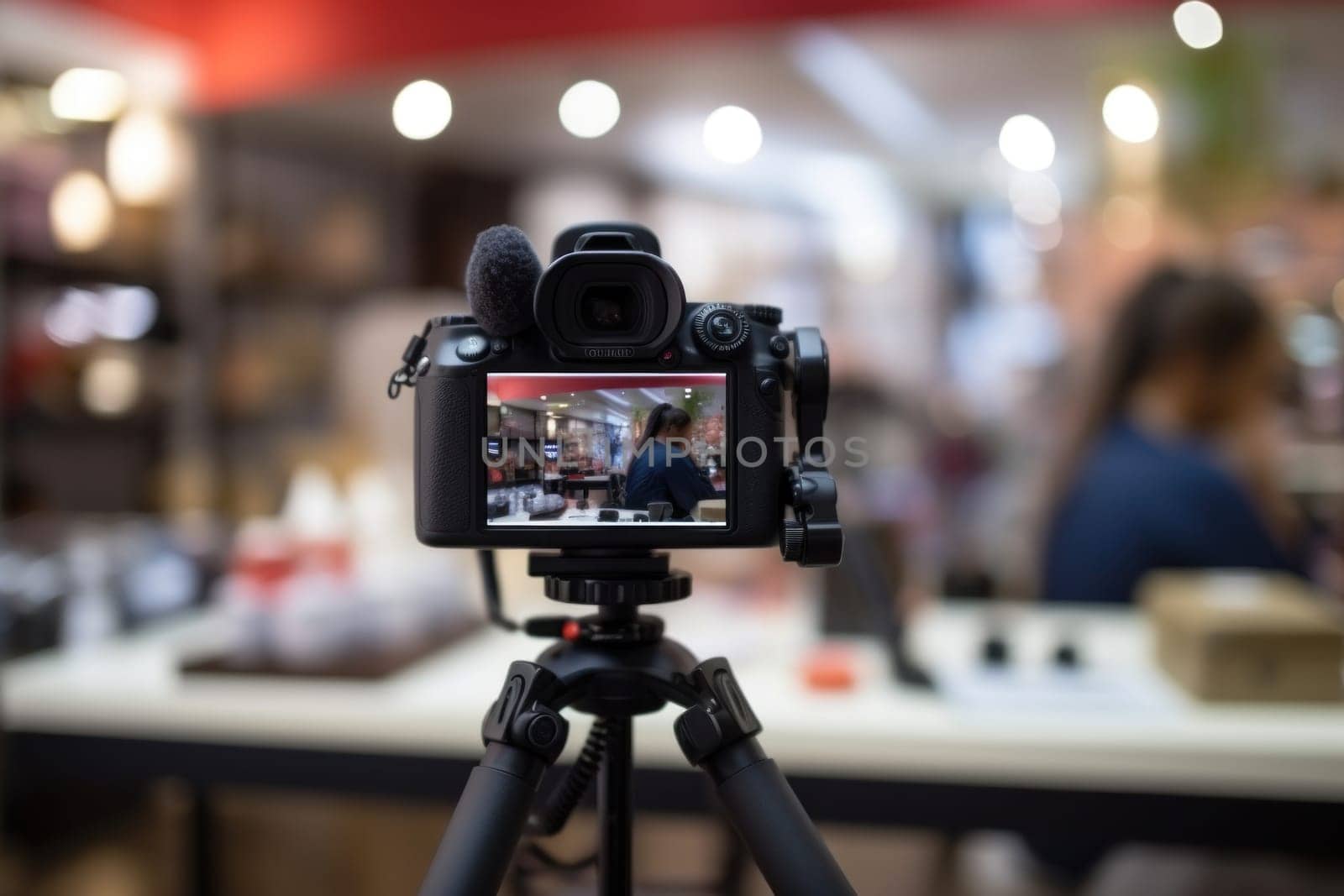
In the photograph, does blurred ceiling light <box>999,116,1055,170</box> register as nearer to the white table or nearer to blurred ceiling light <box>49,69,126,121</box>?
the white table

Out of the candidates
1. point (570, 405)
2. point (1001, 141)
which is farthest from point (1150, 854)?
point (1001, 141)

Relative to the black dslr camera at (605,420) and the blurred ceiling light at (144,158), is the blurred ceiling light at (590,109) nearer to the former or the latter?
the blurred ceiling light at (144,158)

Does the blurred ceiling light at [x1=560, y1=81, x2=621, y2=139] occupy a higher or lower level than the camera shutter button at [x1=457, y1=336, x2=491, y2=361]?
higher

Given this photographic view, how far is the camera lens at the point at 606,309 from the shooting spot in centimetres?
51

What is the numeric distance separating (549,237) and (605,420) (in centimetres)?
67

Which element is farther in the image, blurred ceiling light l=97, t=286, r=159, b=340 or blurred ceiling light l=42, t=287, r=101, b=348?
blurred ceiling light l=97, t=286, r=159, b=340

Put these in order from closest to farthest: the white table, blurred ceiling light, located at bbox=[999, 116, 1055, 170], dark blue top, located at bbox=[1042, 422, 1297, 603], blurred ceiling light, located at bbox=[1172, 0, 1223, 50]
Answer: the white table, dark blue top, located at bbox=[1042, 422, 1297, 603], blurred ceiling light, located at bbox=[1172, 0, 1223, 50], blurred ceiling light, located at bbox=[999, 116, 1055, 170]

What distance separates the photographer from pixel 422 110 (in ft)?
9.22

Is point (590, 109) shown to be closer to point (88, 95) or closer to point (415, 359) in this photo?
point (88, 95)

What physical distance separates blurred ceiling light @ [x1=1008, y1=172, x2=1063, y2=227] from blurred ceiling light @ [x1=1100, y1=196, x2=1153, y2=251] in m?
0.18

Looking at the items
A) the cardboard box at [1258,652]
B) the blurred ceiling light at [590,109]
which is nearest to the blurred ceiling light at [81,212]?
the blurred ceiling light at [590,109]

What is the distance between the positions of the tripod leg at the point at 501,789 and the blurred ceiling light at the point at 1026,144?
2.82m

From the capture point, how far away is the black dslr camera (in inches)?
19.8

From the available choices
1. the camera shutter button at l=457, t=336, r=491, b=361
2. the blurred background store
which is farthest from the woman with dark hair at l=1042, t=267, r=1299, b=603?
the camera shutter button at l=457, t=336, r=491, b=361
